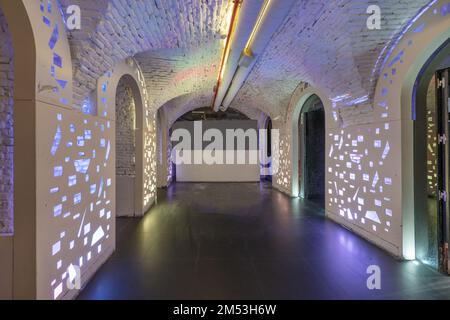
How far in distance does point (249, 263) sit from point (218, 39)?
3.30 metres

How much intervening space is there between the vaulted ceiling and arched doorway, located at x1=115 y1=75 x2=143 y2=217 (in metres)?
0.78

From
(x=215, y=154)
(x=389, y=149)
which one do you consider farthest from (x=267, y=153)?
(x=389, y=149)

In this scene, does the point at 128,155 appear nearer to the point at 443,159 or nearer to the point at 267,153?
the point at 443,159

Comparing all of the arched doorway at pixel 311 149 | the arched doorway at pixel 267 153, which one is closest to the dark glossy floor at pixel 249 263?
the arched doorway at pixel 311 149

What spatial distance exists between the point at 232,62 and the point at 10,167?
3.50 metres

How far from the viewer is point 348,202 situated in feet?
14.4

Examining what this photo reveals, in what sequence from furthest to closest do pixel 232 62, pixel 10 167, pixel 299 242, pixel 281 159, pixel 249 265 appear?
pixel 281 159 < pixel 232 62 < pixel 299 242 < pixel 249 265 < pixel 10 167

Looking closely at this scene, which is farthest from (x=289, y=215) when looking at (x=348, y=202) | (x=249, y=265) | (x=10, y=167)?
(x=10, y=167)

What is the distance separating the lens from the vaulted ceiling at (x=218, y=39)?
8.00 ft

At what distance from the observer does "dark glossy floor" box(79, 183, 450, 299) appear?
242 centimetres

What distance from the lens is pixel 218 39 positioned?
4008mm

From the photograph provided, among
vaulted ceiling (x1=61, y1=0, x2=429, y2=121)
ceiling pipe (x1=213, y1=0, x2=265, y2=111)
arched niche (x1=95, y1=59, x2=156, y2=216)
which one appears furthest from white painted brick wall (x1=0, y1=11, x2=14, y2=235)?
ceiling pipe (x1=213, y1=0, x2=265, y2=111)

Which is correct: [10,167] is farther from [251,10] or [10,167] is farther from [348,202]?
[348,202]
